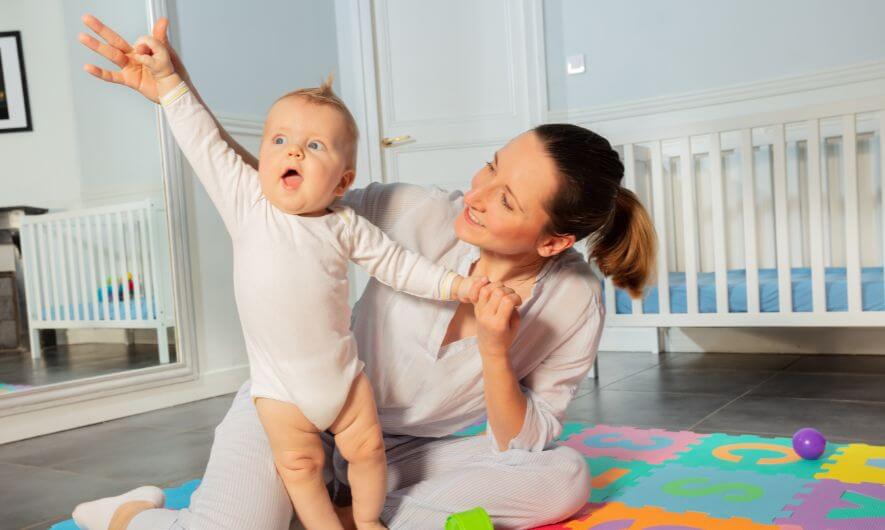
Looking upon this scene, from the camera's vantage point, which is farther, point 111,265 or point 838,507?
point 111,265

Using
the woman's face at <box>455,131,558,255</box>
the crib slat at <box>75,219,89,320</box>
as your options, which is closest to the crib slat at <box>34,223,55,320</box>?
the crib slat at <box>75,219,89,320</box>

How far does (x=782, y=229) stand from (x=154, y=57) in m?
2.17

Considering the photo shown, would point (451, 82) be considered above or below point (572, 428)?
above

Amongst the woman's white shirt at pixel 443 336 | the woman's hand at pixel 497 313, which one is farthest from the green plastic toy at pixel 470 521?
the woman's hand at pixel 497 313

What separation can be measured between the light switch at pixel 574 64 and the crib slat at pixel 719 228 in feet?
3.66

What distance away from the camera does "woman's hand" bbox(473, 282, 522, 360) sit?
1.03 metres

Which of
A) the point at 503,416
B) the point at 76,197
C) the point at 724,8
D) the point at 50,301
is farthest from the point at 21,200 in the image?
the point at 724,8

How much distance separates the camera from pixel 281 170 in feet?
3.34

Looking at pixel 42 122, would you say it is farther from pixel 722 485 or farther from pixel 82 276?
pixel 722 485

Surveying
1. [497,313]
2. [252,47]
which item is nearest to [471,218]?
[497,313]

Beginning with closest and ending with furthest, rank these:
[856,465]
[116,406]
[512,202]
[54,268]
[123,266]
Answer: [512,202] < [856,465] < [54,268] < [116,406] < [123,266]

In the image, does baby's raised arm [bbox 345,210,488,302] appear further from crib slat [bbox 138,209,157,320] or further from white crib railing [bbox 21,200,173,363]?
crib slat [bbox 138,209,157,320]

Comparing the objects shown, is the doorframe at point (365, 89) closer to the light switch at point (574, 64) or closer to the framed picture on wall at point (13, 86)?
the light switch at point (574, 64)

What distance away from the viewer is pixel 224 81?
10.1 feet
